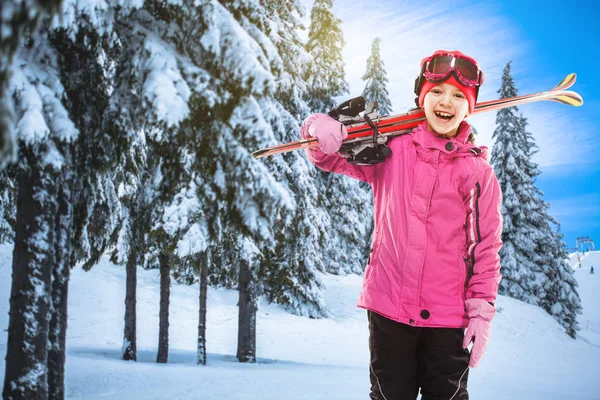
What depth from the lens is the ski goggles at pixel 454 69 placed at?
3.21 m

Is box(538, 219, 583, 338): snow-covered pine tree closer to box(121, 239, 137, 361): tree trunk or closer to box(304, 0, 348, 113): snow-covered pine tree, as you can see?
box(304, 0, 348, 113): snow-covered pine tree

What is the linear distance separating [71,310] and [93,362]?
10.6 meters

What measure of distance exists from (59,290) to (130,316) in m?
8.50

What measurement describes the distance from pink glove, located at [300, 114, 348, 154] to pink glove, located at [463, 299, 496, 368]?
145 cm

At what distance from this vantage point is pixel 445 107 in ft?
10.6

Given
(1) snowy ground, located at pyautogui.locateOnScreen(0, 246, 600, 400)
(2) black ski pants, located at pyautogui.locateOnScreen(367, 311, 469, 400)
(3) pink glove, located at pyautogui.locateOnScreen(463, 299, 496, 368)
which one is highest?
(3) pink glove, located at pyautogui.locateOnScreen(463, 299, 496, 368)

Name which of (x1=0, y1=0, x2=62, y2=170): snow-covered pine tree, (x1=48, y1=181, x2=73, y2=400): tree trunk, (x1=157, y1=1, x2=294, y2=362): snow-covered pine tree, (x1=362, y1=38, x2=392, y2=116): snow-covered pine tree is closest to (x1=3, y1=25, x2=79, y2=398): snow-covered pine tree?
(x1=48, y1=181, x2=73, y2=400): tree trunk

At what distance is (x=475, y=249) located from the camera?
2980 mm

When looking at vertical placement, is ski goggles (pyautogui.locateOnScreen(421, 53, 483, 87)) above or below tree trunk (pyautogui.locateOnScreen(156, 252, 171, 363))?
above

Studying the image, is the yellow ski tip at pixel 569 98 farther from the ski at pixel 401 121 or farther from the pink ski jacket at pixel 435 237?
the pink ski jacket at pixel 435 237

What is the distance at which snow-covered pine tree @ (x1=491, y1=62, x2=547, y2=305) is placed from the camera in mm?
24938

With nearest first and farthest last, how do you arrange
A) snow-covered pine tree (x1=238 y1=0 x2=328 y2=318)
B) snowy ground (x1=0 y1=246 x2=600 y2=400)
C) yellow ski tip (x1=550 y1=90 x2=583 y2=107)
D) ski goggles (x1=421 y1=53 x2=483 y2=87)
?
1. ski goggles (x1=421 y1=53 x2=483 y2=87)
2. yellow ski tip (x1=550 y1=90 x2=583 y2=107)
3. snowy ground (x1=0 y1=246 x2=600 y2=400)
4. snow-covered pine tree (x1=238 y1=0 x2=328 y2=318)

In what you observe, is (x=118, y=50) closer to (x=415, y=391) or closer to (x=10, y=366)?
(x=10, y=366)

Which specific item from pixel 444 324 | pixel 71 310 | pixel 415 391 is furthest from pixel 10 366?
pixel 71 310
